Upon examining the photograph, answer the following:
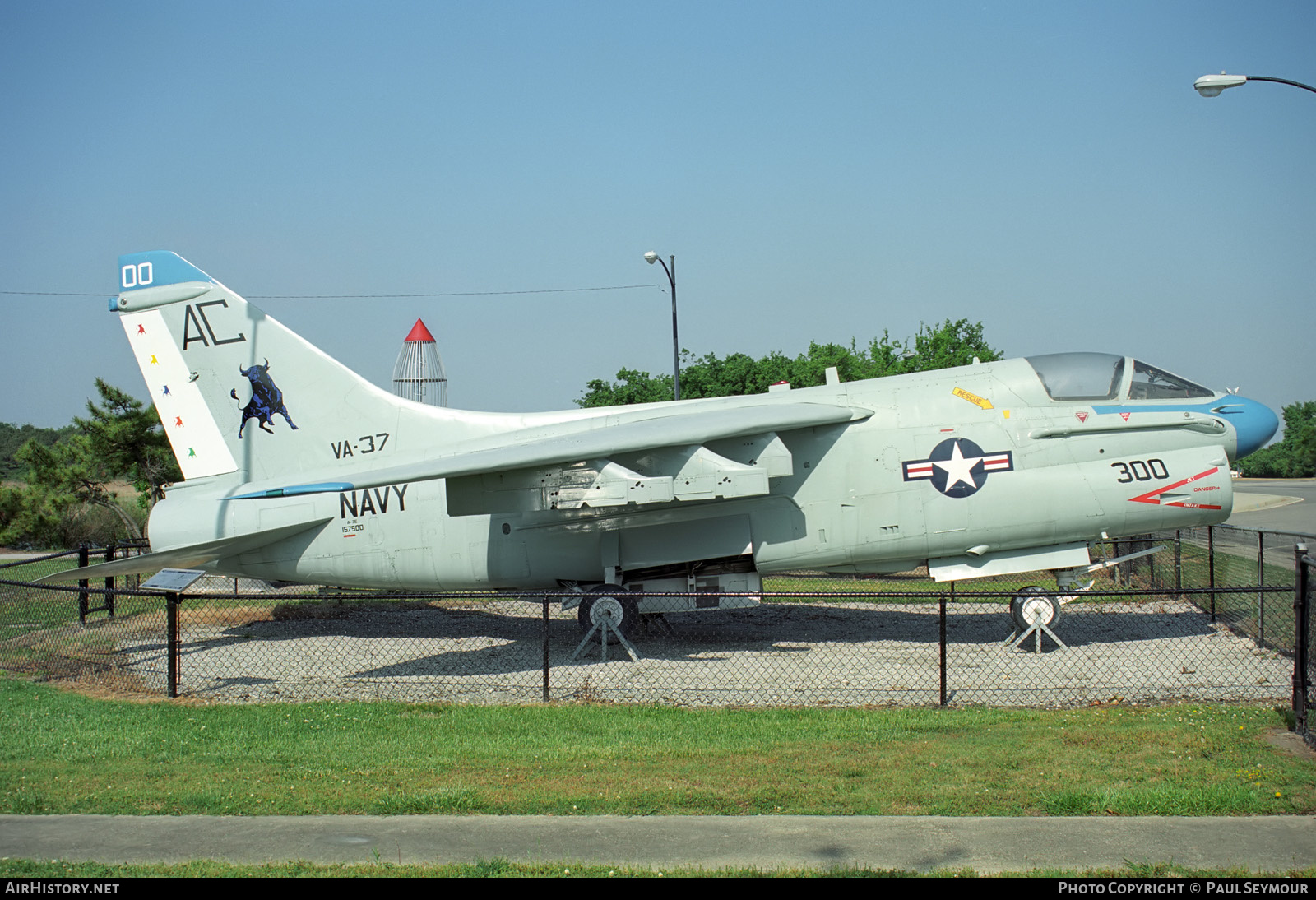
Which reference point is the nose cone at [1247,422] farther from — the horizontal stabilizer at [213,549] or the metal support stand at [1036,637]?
the horizontal stabilizer at [213,549]

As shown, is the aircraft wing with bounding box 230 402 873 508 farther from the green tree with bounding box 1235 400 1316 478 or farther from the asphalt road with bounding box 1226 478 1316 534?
the green tree with bounding box 1235 400 1316 478

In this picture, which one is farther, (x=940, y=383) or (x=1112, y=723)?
(x=940, y=383)

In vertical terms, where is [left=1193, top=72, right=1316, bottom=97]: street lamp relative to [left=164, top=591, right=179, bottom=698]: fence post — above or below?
above

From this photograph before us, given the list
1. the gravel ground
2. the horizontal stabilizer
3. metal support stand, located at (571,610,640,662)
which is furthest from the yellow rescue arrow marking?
the horizontal stabilizer

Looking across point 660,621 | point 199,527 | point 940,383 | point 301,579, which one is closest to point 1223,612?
point 940,383

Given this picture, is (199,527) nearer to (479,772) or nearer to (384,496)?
(384,496)

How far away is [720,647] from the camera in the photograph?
47.7 feet

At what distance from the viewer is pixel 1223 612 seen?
1535 cm

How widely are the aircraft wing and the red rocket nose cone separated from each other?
12.1 metres

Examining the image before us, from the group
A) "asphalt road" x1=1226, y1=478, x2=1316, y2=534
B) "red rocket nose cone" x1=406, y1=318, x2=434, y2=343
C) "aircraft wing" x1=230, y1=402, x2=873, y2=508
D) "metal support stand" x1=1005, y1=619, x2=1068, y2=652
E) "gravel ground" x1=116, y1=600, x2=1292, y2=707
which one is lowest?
"asphalt road" x1=1226, y1=478, x2=1316, y2=534

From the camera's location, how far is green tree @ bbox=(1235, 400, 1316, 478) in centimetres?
7262

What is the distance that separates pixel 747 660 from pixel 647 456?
3221 mm

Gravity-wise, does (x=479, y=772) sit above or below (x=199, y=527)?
below
